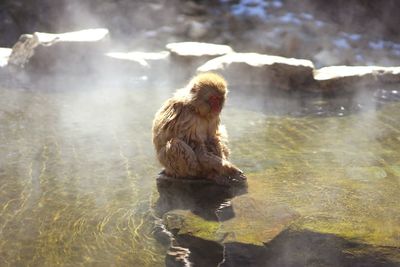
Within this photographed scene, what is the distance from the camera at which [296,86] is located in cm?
725

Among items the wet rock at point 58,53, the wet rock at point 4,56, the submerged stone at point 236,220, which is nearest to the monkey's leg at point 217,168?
the submerged stone at point 236,220

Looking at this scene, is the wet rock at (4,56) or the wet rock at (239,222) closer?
the wet rock at (239,222)

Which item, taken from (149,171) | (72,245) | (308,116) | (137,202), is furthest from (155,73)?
(72,245)

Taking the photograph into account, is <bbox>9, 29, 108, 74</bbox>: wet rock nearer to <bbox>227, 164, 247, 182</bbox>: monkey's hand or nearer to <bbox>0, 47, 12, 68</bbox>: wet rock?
<bbox>0, 47, 12, 68</bbox>: wet rock

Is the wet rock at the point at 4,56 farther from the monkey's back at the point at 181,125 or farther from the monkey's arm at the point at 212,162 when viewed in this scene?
the monkey's arm at the point at 212,162

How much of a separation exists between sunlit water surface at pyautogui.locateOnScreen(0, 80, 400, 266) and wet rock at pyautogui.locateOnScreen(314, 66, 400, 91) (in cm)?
67

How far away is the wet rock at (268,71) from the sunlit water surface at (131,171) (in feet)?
1.61

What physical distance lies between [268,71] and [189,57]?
123cm

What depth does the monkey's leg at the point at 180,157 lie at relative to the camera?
12.3 feet

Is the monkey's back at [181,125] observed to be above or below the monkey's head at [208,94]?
below

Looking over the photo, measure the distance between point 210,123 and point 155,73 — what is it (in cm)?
428

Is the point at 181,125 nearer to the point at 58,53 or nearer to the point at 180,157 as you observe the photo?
the point at 180,157

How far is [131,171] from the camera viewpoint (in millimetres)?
4414

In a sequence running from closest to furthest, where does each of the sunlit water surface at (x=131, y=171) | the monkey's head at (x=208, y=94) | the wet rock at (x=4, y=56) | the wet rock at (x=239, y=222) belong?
the wet rock at (x=239, y=222), the sunlit water surface at (x=131, y=171), the monkey's head at (x=208, y=94), the wet rock at (x=4, y=56)
